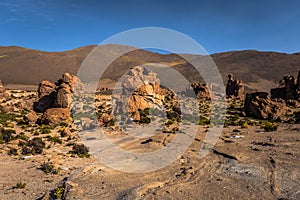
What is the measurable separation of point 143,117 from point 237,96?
108 feet

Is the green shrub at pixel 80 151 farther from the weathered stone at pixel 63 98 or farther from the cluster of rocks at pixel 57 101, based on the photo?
the weathered stone at pixel 63 98

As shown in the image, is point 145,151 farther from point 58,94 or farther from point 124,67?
point 124,67

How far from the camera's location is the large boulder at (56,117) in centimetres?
2853

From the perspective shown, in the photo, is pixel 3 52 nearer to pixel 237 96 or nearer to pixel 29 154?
pixel 237 96

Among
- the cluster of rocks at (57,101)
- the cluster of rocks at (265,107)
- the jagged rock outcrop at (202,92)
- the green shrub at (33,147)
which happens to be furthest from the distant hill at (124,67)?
the green shrub at (33,147)

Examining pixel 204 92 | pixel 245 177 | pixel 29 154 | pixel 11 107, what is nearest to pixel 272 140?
pixel 245 177

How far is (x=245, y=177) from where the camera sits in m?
11.9

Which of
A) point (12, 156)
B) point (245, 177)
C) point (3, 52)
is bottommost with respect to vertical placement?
point (12, 156)

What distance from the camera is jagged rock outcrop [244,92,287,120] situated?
3003cm

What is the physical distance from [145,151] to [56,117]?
15.3 metres

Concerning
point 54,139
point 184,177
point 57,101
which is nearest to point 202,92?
point 57,101

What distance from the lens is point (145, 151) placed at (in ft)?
55.8

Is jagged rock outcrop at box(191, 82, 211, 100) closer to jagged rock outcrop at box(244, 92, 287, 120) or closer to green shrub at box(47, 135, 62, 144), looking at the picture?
jagged rock outcrop at box(244, 92, 287, 120)

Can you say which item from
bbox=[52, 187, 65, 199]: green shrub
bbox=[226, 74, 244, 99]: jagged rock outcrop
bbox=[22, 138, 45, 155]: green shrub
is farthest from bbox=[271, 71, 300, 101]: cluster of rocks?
bbox=[52, 187, 65, 199]: green shrub
